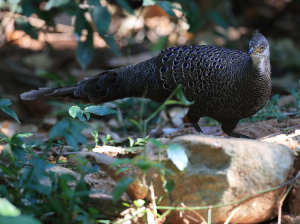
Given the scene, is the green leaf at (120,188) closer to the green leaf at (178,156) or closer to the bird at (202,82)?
the green leaf at (178,156)

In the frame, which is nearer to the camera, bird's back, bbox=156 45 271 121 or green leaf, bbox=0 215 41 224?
green leaf, bbox=0 215 41 224

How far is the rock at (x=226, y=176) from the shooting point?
234 centimetres

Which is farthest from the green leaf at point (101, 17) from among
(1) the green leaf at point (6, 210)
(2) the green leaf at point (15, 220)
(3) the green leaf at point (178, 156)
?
(2) the green leaf at point (15, 220)

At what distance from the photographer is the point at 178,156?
2.26 meters

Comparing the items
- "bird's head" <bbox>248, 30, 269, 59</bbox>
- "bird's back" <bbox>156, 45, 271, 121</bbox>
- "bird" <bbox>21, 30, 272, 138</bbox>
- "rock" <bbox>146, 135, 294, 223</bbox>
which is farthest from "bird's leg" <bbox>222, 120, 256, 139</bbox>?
"rock" <bbox>146, 135, 294, 223</bbox>

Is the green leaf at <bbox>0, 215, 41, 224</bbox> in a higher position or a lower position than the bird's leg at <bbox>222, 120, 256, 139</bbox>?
higher

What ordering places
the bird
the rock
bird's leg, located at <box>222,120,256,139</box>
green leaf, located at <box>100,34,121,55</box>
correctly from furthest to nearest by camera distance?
1. green leaf, located at <box>100,34,121,55</box>
2. bird's leg, located at <box>222,120,256,139</box>
3. the bird
4. the rock

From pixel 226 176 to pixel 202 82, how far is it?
5.57 feet

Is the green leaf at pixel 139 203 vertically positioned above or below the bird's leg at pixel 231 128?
above

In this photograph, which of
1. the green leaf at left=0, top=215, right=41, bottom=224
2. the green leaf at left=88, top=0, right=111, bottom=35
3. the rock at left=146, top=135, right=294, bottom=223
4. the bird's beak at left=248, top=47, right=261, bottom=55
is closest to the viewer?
the green leaf at left=0, top=215, right=41, bottom=224

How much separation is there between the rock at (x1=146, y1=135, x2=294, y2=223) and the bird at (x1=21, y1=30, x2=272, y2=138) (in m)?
1.30

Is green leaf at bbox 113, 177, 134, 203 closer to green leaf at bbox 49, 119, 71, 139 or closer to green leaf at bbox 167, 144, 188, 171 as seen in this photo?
green leaf at bbox 167, 144, 188, 171

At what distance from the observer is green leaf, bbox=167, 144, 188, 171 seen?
224 centimetres

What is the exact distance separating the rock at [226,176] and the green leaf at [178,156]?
0.17 meters
